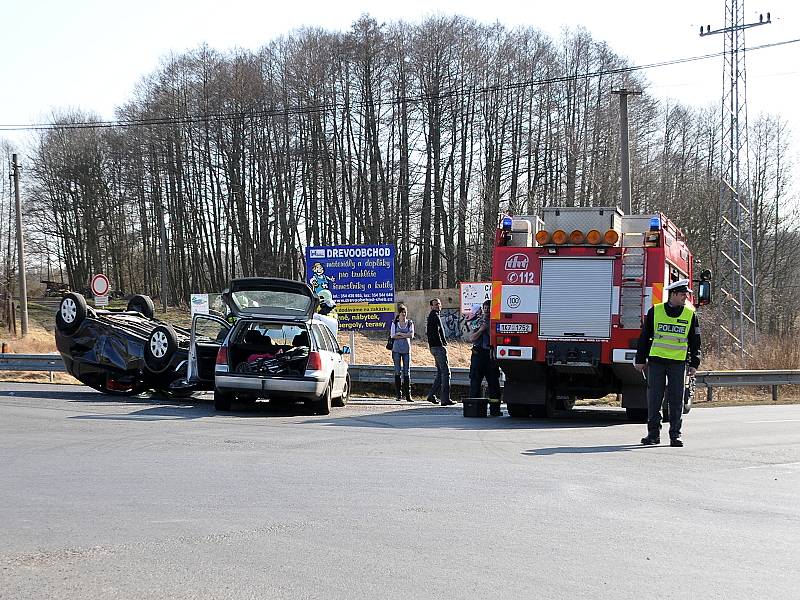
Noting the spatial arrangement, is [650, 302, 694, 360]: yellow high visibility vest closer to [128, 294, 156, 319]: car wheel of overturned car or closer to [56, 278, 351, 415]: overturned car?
[56, 278, 351, 415]: overturned car

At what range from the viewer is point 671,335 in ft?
38.1

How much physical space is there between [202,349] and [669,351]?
8597 millimetres

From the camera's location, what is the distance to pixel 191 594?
517cm

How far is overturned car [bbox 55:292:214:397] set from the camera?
17688mm

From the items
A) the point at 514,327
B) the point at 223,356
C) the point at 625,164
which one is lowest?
the point at 223,356

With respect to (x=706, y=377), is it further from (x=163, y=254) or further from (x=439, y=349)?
(x=163, y=254)

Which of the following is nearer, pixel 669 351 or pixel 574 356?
pixel 669 351

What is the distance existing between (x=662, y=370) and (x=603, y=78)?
1799 inches

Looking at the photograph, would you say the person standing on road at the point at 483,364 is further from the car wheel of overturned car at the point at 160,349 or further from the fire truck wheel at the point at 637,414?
the car wheel of overturned car at the point at 160,349

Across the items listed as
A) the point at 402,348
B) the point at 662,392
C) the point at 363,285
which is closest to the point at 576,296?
the point at 662,392

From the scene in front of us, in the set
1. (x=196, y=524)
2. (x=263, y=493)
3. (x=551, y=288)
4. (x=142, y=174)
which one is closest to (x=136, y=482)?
(x=263, y=493)

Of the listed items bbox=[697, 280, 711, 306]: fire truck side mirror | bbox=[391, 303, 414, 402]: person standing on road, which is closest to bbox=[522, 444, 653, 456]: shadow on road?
bbox=[697, 280, 711, 306]: fire truck side mirror

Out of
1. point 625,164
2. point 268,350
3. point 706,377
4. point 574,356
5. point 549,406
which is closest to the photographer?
point 574,356

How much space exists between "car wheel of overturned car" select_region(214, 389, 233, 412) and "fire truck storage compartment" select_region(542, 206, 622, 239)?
5669 millimetres
